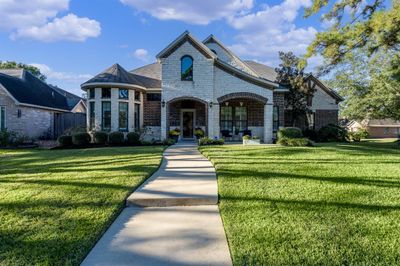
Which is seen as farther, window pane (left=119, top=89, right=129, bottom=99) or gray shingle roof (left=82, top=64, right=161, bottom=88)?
window pane (left=119, top=89, right=129, bottom=99)

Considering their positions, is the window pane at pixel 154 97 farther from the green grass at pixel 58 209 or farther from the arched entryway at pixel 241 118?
the green grass at pixel 58 209

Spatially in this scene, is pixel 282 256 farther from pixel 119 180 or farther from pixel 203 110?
pixel 203 110

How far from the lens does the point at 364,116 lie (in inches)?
1074

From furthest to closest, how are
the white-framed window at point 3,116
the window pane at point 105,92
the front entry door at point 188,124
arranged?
the front entry door at point 188,124 < the white-framed window at point 3,116 < the window pane at point 105,92

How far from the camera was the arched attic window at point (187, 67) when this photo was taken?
18.9 metres

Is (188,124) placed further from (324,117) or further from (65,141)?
(324,117)

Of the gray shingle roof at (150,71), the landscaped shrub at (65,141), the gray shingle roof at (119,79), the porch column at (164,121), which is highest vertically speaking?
the gray shingle roof at (150,71)

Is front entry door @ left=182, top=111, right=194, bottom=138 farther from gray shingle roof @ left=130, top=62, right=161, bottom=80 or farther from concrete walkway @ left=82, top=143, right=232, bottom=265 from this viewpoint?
concrete walkway @ left=82, top=143, right=232, bottom=265

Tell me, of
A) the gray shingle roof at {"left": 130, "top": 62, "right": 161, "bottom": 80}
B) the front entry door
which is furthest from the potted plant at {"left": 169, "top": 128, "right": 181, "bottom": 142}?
the gray shingle roof at {"left": 130, "top": 62, "right": 161, "bottom": 80}

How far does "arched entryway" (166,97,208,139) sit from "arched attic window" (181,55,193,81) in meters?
→ 1.88

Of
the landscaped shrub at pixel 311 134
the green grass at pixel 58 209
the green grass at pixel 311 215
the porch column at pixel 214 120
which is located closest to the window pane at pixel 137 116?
the porch column at pixel 214 120

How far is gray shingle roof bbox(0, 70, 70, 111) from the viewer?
21506 mm

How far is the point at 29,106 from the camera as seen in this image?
22094 millimetres

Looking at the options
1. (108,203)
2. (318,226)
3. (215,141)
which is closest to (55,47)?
(215,141)
